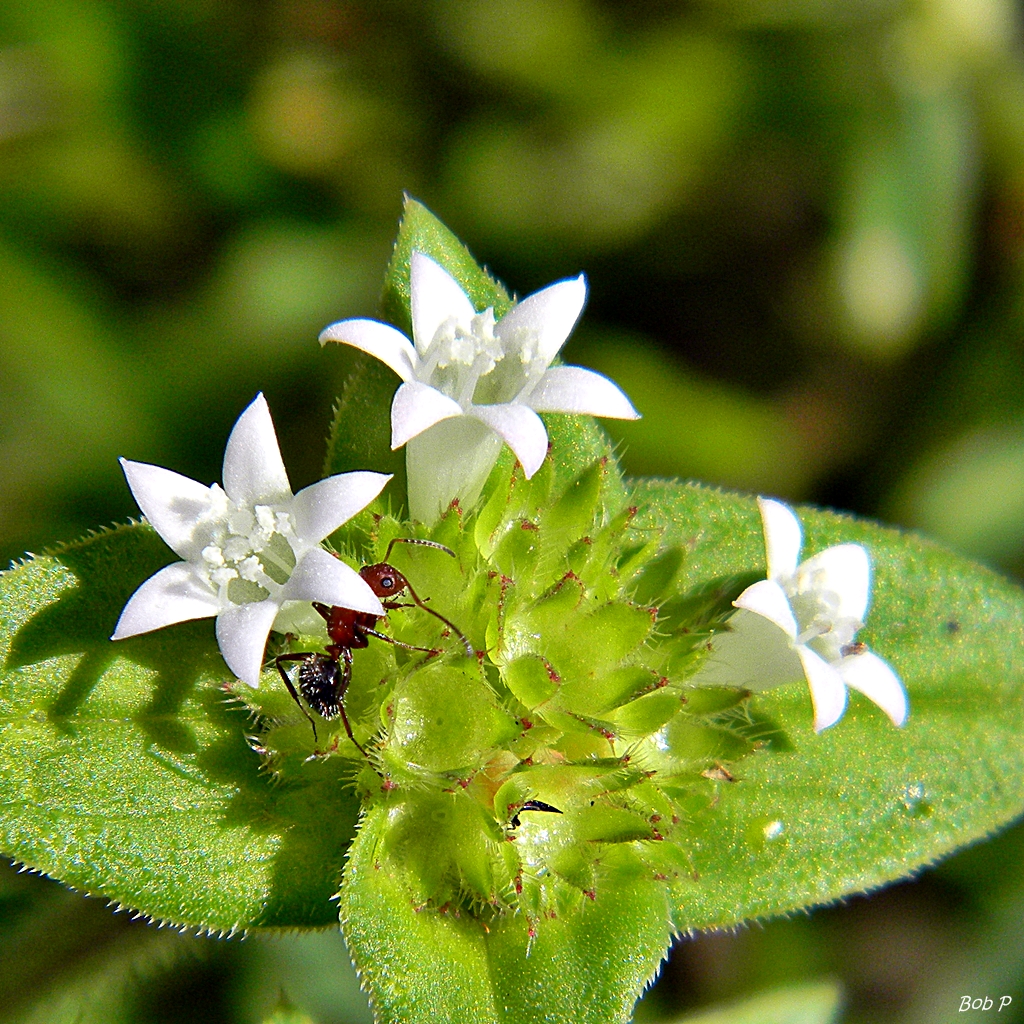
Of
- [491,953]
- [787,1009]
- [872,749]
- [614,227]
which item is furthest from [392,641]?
[614,227]

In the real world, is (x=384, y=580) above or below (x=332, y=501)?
below

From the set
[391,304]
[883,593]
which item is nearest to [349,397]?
[391,304]

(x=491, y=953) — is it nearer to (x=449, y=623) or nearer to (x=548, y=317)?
(x=449, y=623)

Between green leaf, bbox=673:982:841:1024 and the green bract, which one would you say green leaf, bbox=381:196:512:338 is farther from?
green leaf, bbox=673:982:841:1024

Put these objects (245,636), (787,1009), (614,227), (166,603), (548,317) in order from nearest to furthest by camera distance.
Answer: (245,636)
(166,603)
(548,317)
(787,1009)
(614,227)

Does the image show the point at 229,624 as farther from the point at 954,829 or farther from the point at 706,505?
the point at 954,829

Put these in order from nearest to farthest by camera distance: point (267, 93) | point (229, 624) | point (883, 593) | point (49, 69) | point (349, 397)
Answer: point (229, 624) → point (349, 397) → point (883, 593) → point (49, 69) → point (267, 93)
